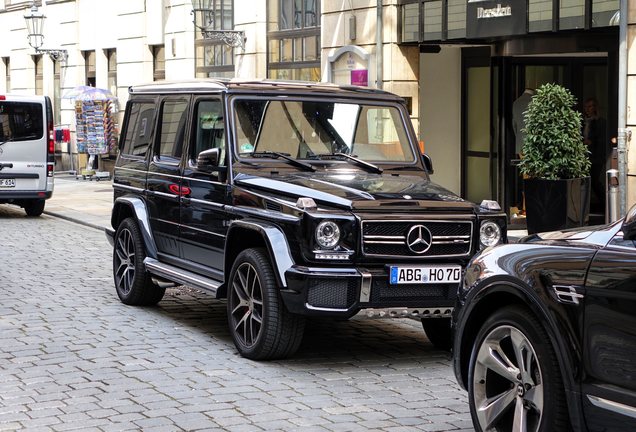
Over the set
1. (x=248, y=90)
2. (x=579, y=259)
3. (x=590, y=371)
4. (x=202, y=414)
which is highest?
(x=248, y=90)

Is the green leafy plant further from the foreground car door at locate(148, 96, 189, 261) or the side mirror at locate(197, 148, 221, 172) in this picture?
the side mirror at locate(197, 148, 221, 172)

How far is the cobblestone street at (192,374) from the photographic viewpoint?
22.0ft

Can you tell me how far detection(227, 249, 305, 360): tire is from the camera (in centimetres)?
807

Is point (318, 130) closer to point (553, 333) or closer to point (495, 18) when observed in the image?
point (553, 333)

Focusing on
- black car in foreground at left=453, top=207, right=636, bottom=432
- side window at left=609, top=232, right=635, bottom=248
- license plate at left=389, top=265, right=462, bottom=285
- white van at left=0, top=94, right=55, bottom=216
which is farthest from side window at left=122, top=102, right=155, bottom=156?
white van at left=0, top=94, right=55, bottom=216

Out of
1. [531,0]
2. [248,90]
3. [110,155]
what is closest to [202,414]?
[248,90]

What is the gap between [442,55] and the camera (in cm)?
2077

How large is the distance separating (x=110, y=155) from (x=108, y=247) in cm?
1705

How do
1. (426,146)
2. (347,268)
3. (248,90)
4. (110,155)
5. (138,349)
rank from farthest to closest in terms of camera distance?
(110,155) → (426,146) → (248,90) → (138,349) → (347,268)

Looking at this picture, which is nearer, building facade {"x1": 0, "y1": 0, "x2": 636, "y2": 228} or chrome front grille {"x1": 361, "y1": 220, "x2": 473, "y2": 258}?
chrome front grille {"x1": 361, "y1": 220, "x2": 473, "y2": 258}

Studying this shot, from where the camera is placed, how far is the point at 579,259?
5.23 m

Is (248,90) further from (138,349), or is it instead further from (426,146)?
(426,146)

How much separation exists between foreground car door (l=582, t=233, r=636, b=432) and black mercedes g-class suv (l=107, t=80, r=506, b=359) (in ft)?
9.41

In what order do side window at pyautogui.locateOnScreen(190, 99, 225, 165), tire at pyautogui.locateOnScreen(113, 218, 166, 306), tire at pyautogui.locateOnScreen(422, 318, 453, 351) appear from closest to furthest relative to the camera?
tire at pyautogui.locateOnScreen(422, 318, 453, 351), side window at pyautogui.locateOnScreen(190, 99, 225, 165), tire at pyautogui.locateOnScreen(113, 218, 166, 306)
